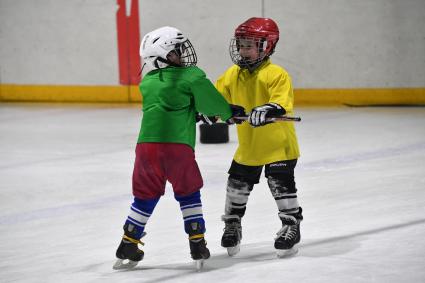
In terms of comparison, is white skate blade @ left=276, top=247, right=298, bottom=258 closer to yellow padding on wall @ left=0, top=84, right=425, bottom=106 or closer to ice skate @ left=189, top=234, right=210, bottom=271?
ice skate @ left=189, top=234, right=210, bottom=271

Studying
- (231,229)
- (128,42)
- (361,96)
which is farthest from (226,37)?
(231,229)

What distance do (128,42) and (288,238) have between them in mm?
8736

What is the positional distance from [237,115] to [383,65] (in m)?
7.69

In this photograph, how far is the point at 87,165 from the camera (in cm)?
803

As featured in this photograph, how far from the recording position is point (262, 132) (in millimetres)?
4629

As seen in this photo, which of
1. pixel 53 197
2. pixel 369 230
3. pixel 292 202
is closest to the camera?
pixel 292 202

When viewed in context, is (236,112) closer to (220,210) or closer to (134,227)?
(134,227)

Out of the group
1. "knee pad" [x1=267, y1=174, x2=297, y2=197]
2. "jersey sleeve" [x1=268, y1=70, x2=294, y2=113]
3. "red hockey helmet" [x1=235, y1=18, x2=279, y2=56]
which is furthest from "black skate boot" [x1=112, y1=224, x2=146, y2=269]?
"red hockey helmet" [x1=235, y1=18, x2=279, y2=56]

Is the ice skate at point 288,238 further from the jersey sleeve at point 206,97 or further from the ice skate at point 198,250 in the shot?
the jersey sleeve at point 206,97

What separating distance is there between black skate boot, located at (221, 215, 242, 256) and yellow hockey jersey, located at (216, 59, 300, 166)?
0.30 meters

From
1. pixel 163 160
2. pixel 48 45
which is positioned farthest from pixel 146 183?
pixel 48 45

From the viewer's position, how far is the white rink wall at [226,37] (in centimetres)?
1174

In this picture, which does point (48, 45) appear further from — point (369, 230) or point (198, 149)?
point (369, 230)

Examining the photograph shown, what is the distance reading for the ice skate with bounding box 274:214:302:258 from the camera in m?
4.57
